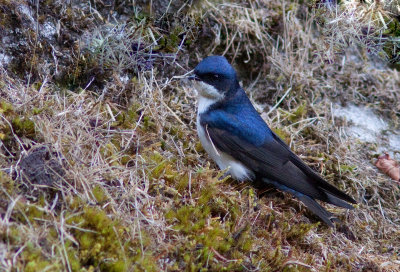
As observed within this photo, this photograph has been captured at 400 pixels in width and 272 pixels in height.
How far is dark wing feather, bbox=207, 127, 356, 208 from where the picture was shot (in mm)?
4711

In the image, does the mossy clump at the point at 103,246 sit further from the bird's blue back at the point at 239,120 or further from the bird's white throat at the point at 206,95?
the bird's white throat at the point at 206,95

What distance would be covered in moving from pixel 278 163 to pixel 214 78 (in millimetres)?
1177

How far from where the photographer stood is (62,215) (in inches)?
129

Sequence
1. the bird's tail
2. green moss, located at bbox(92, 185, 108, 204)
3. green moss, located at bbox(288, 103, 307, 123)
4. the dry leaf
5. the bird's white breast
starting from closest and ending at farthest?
green moss, located at bbox(92, 185, 108, 204) < the bird's tail < the bird's white breast < the dry leaf < green moss, located at bbox(288, 103, 307, 123)

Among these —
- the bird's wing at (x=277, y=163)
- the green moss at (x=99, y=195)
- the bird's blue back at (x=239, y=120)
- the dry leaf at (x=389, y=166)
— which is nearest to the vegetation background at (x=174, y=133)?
the green moss at (x=99, y=195)

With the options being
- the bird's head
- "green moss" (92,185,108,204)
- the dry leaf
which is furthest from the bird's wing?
"green moss" (92,185,108,204)

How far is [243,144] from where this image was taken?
5105 mm

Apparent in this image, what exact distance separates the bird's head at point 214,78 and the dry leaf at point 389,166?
1.94 m

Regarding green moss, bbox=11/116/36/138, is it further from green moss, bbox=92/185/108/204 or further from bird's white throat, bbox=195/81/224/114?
bird's white throat, bbox=195/81/224/114

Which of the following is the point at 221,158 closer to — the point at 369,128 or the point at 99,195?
the point at 99,195

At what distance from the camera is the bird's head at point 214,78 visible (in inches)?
205

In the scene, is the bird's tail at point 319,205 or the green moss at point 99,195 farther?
the bird's tail at point 319,205

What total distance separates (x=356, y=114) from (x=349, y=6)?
1544 millimetres

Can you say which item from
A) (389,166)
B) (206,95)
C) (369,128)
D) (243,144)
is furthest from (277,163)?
(369,128)
